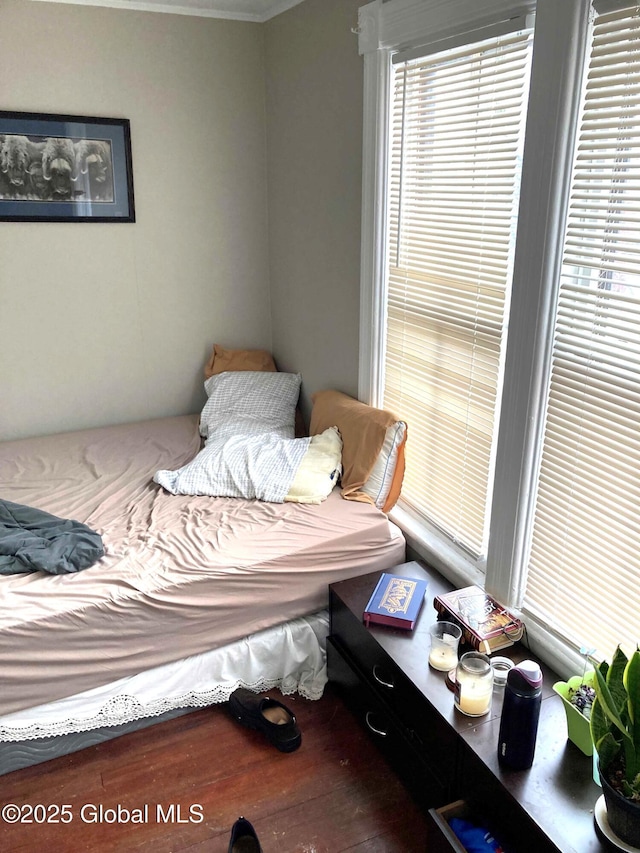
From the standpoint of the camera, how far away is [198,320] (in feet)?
11.5

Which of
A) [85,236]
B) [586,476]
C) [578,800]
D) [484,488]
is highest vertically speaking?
[85,236]

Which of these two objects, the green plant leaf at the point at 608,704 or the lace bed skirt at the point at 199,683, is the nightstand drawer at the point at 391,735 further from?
the green plant leaf at the point at 608,704

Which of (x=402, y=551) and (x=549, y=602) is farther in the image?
(x=402, y=551)

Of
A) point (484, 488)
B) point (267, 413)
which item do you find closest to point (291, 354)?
Result: point (267, 413)

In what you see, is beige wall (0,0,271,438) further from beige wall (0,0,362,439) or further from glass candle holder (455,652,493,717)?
glass candle holder (455,652,493,717)

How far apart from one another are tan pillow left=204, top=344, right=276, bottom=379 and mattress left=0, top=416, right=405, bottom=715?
2.86 ft

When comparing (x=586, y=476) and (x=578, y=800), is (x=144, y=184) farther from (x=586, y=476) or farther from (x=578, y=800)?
(x=578, y=800)

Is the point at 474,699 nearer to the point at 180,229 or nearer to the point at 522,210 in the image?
the point at 522,210

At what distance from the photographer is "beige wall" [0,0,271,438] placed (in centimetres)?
298

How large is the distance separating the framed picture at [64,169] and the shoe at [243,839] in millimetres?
2595

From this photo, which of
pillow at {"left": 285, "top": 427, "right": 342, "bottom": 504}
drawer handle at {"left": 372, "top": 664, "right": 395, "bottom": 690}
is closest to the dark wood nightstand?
drawer handle at {"left": 372, "top": 664, "right": 395, "bottom": 690}

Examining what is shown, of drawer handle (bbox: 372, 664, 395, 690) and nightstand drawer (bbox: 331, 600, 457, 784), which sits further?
drawer handle (bbox: 372, 664, 395, 690)

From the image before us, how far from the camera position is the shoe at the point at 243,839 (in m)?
1.71

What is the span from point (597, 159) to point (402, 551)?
144 cm
